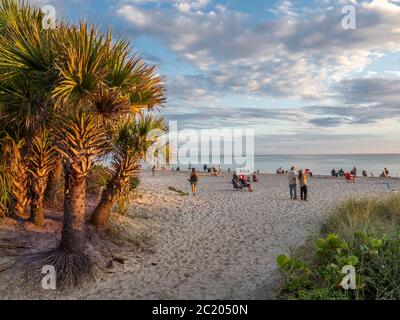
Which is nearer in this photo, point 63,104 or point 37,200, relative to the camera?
point 63,104

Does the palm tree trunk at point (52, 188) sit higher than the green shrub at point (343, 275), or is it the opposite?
the palm tree trunk at point (52, 188)

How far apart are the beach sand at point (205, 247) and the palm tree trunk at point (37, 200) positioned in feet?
7.84

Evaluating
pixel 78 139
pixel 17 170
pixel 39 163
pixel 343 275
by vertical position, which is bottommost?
pixel 343 275

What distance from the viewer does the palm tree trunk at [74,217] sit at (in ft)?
23.7

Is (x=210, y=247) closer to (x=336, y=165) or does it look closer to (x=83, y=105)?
(x=83, y=105)

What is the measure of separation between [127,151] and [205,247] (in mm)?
3410

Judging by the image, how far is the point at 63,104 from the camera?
6270mm

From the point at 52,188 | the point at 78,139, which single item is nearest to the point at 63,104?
the point at 78,139

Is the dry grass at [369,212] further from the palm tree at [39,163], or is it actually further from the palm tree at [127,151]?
the palm tree at [39,163]

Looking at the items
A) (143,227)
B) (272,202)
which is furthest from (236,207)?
(143,227)

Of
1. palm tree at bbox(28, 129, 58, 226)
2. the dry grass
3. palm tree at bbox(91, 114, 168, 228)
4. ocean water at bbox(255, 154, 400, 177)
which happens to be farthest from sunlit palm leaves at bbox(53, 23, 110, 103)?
ocean water at bbox(255, 154, 400, 177)

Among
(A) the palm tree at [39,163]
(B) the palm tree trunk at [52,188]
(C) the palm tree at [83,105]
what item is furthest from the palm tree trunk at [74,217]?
(B) the palm tree trunk at [52,188]

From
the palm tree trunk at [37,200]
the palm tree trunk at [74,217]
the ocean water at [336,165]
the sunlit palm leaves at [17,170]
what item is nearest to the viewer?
the palm tree trunk at [74,217]

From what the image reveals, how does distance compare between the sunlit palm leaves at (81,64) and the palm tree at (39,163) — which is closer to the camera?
the sunlit palm leaves at (81,64)
